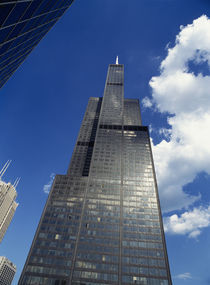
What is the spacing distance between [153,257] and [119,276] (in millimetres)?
17714

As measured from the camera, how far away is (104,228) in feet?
296

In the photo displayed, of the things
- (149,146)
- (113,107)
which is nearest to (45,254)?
(149,146)

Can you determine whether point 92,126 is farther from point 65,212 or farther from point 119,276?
point 119,276

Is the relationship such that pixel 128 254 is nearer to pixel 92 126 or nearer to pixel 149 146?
pixel 149 146

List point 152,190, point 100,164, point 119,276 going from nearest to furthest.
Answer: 1. point 119,276
2. point 152,190
3. point 100,164

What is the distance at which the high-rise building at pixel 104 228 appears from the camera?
74.0 meters

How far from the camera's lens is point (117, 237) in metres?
Result: 87.1

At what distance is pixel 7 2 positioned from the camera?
1575cm

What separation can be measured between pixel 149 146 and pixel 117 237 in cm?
7382

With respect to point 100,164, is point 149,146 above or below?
above

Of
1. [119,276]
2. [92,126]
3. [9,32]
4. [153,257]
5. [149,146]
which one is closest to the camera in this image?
[9,32]

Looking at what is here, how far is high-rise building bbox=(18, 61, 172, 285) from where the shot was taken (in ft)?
243

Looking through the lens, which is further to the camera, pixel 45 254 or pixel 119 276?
pixel 45 254

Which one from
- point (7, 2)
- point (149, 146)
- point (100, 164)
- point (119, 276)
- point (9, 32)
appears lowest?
point (119, 276)
